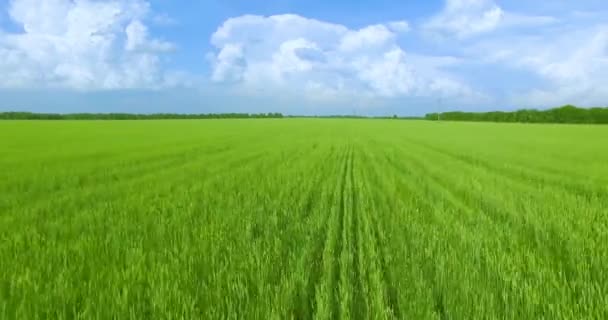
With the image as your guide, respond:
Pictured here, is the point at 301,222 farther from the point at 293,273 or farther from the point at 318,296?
the point at 318,296

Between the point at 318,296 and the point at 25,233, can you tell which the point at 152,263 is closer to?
the point at 318,296

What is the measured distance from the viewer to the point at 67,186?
8.91m

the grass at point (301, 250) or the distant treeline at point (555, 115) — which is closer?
the grass at point (301, 250)

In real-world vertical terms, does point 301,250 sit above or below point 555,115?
above

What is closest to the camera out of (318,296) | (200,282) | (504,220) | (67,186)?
(318,296)

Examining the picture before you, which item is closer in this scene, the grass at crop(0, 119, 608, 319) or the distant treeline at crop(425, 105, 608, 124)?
the grass at crop(0, 119, 608, 319)

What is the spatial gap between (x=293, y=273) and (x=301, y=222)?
193 centimetres

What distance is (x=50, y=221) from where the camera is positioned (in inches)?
223

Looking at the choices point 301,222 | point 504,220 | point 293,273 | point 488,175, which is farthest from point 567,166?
point 293,273

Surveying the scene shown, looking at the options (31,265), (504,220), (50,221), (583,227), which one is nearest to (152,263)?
(31,265)

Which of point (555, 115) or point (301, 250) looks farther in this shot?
point (555, 115)

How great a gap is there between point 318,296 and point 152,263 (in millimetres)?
1530

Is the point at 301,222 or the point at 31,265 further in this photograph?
Result: the point at 301,222

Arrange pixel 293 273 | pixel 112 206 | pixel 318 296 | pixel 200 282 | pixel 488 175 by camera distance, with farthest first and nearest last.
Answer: pixel 488 175
pixel 112 206
pixel 293 273
pixel 200 282
pixel 318 296
